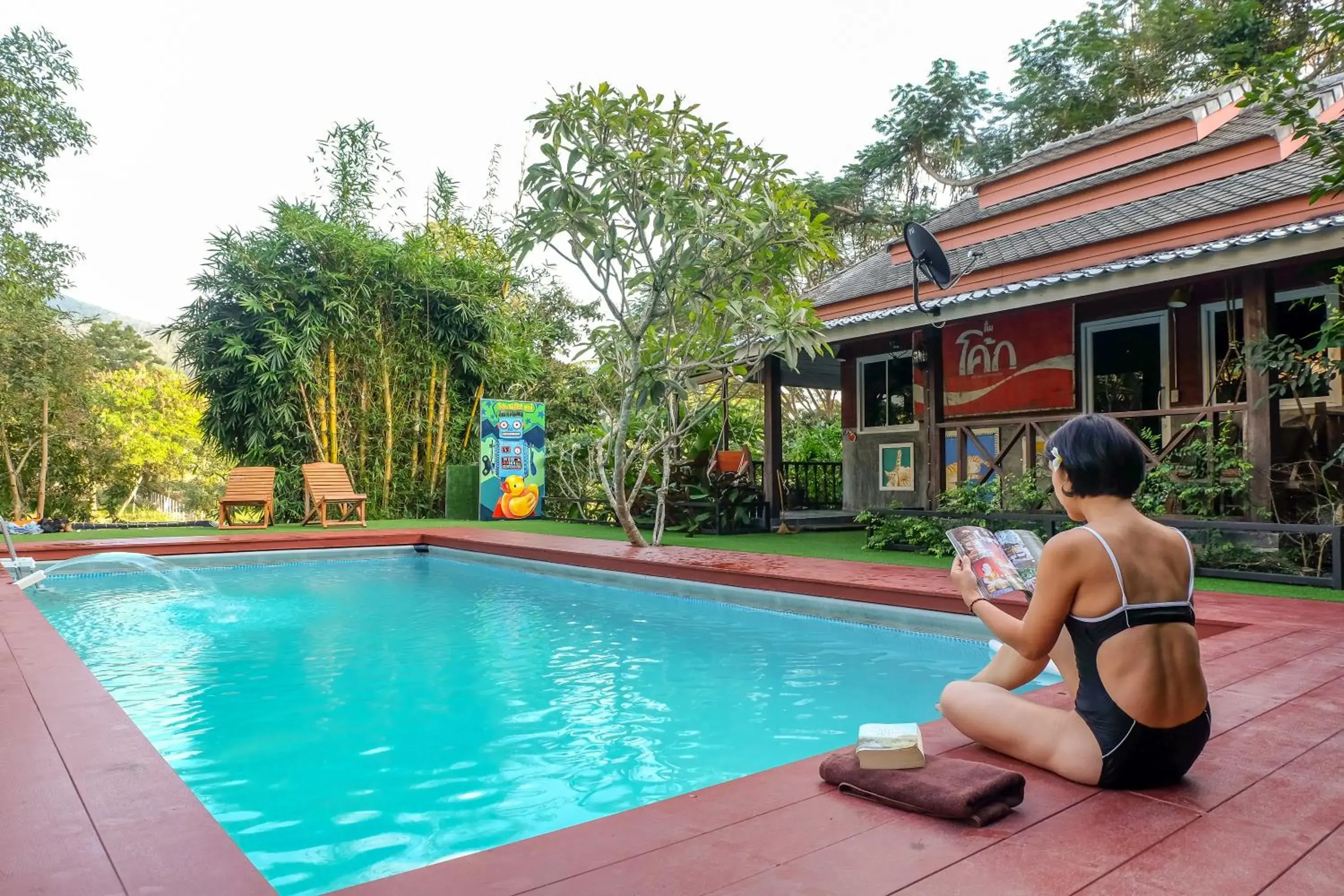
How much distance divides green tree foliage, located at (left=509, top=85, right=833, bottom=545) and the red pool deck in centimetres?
555

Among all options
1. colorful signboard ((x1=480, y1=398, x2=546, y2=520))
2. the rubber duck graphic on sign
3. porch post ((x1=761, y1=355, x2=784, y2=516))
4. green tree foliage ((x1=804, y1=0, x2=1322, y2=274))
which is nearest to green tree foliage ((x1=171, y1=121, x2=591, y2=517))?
colorful signboard ((x1=480, y1=398, x2=546, y2=520))

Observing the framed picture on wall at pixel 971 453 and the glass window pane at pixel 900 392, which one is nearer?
the framed picture on wall at pixel 971 453

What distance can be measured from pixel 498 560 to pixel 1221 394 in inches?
297

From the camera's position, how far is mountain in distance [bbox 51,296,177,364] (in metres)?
14.0

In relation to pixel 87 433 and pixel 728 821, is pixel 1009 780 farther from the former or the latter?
pixel 87 433

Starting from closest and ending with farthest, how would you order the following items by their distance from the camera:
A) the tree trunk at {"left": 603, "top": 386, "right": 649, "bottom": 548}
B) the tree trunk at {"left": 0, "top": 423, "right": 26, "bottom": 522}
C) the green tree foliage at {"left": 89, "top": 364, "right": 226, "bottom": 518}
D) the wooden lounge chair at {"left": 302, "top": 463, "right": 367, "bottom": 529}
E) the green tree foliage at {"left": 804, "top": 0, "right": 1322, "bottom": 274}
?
the tree trunk at {"left": 603, "top": 386, "right": 649, "bottom": 548}, the wooden lounge chair at {"left": 302, "top": 463, "right": 367, "bottom": 529}, the tree trunk at {"left": 0, "top": 423, "right": 26, "bottom": 522}, the green tree foliage at {"left": 804, "top": 0, "right": 1322, "bottom": 274}, the green tree foliage at {"left": 89, "top": 364, "right": 226, "bottom": 518}

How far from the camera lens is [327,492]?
1174 centimetres

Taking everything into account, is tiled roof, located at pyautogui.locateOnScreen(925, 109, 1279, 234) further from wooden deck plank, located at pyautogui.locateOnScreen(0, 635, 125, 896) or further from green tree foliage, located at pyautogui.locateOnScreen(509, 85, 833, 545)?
wooden deck plank, located at pyautogui.locateOnScreen(0, 635, 125, 896)

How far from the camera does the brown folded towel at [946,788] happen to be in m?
1.85

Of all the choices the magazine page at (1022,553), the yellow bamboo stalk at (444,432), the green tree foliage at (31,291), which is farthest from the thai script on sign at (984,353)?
the green tree foliage at (31,291)

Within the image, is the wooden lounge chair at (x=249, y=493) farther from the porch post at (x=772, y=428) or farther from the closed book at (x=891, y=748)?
the closed book at (x=891, y=748)

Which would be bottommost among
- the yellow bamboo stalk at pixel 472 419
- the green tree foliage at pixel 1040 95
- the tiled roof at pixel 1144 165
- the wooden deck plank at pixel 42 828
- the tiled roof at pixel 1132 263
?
the wooden deck plank at pixel 42 828

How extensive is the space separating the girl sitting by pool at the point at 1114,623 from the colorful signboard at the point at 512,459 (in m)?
11.6

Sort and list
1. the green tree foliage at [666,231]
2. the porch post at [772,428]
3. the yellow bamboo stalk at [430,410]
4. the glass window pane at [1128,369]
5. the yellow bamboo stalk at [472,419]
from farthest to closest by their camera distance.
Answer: the yellow bamboo stalk at [472,419] → the yellow bamboo stalk at [430,410] → the porch post at [772,428] → the glass window pane at [1128,369] → the green tree foliage at [666,231]
